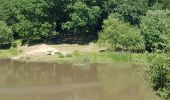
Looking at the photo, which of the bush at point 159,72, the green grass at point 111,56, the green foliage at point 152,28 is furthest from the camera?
the green foliage at point 152,28

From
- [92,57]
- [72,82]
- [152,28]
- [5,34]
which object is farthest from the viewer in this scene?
[5,34]

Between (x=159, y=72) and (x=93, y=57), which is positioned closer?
(x=159, y=72)

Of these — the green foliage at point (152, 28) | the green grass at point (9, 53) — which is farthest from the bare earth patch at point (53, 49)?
the green foliage at point (152, 28)

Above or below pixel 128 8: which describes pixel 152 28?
below

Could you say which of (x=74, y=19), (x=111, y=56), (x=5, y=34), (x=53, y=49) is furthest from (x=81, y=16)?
(x=111, y=56)

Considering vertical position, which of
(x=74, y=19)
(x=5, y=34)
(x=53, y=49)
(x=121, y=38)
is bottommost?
(x=53, y=49)

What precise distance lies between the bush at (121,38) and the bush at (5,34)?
1251cm

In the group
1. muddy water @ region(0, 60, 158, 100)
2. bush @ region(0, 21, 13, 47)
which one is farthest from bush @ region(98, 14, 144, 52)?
bush @ region(0, 21, 13, 47)

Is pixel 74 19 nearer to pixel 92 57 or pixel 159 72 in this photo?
pixel 92 57

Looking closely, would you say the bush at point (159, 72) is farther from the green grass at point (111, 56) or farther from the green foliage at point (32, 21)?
the green foliage at point (32, 21)

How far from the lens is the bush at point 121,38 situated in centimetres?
5459

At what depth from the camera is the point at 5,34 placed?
61156mm

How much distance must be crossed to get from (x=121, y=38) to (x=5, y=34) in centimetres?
1569

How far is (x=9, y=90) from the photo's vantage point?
38312 mm
